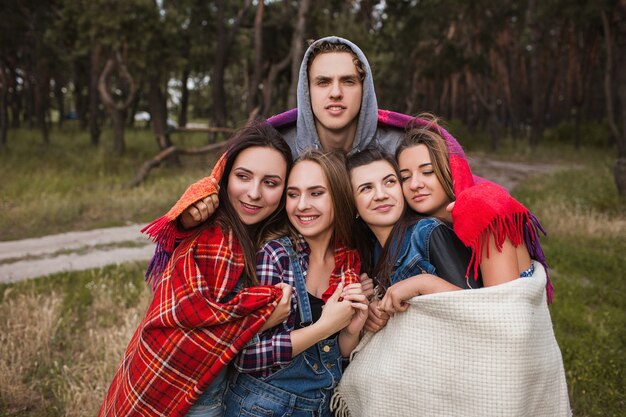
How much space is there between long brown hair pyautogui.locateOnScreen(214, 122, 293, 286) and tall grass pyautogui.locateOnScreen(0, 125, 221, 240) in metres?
4.48

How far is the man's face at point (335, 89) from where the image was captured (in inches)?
115

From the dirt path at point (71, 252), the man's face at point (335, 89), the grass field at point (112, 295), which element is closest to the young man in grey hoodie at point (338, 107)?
the man's face at point (335, 89)

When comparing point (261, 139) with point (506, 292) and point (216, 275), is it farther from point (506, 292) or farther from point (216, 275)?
point (506, 292)

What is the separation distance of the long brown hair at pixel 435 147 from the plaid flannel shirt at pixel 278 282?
0.55 meters

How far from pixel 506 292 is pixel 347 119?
1484 mm

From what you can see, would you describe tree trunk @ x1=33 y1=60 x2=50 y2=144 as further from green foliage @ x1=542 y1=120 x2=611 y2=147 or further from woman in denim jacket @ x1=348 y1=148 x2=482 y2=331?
green foliage @ x1=542 y1=120 x2=611 y2=147

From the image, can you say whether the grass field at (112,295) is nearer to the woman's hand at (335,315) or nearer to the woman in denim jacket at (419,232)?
the woman in denim jacket at (419,232)

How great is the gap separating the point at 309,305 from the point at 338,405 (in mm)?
522

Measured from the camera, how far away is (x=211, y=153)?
1384cm

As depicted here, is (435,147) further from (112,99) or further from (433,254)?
(112,99)

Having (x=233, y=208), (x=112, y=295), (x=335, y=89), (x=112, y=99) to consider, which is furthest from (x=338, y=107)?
(x=112, y=99)

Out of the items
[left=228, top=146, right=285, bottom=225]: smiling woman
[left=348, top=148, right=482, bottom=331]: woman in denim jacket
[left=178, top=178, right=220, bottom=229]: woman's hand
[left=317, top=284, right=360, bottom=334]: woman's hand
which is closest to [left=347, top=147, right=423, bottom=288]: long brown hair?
[left=348, top=148, right=482, bottom=331]: woman in denim jacket

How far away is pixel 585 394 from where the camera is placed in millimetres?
3842

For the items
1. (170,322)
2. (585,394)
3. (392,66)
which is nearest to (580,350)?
(585,394)
